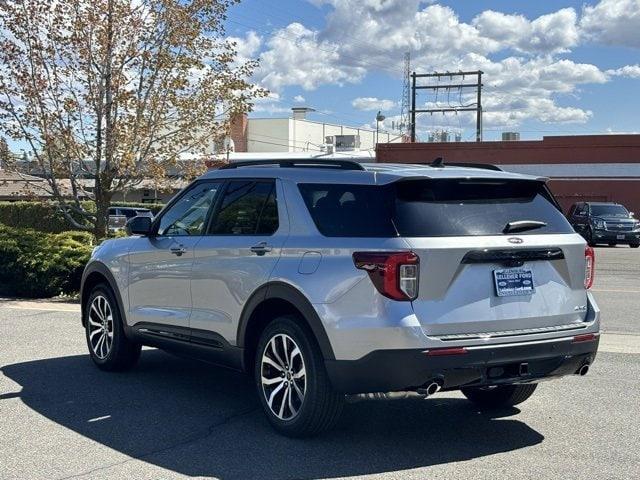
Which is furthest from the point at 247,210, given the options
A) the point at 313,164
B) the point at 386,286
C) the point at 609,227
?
the point at 609,227

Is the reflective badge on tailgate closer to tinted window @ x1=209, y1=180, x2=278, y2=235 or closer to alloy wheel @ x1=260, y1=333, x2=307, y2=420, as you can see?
alloy wheel @ x1=260, y1=333, x2=307, y2=420

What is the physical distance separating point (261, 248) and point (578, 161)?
38.2 meters

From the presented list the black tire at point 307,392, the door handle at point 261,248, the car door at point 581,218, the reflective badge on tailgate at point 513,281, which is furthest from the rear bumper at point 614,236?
the black tire at point 307,392

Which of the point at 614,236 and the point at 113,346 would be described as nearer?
the point at 113,346

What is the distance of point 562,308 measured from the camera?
5527 millimetres

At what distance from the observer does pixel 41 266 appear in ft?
44.8

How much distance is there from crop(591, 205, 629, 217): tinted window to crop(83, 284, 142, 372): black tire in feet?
84.7

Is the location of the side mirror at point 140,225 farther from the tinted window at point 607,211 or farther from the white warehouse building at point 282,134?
the white warehouse building at point 282,134

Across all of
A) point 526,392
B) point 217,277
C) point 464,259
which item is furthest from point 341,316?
point 526,392

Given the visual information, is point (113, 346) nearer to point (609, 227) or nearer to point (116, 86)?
point (116, 86)

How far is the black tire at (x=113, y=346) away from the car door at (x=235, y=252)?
4.65 feet

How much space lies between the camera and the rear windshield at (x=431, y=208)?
5.21m

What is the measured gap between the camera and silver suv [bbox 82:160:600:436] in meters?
5.04

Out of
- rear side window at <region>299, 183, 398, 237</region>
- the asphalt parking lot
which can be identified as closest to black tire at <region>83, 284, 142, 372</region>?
the asphalt parking lot
